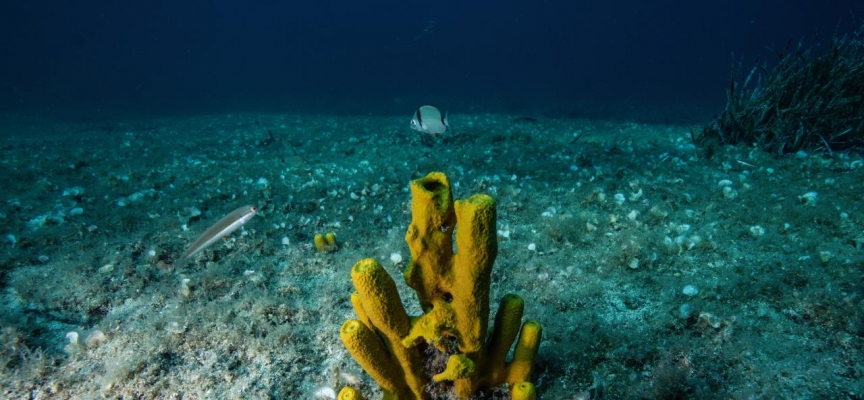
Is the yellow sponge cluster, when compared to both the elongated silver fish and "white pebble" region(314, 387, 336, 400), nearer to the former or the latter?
"white pebble" region(314, 387, 336, 400)

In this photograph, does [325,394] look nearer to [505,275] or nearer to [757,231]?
[505,275]

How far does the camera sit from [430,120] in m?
6.14

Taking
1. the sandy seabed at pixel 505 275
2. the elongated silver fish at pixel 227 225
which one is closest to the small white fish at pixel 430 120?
the sandy seabed at pixel 505 275

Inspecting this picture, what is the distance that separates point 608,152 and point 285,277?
792cm

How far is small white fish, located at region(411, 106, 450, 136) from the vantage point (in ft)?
20.0

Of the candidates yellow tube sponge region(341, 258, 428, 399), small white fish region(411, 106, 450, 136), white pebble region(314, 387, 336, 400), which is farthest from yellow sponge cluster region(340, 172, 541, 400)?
small white fish region(411, 106, 450, 136)

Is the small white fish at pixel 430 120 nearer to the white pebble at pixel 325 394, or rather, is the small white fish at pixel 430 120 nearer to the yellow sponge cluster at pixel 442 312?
the yellow sponge cluster at pixel 442 312

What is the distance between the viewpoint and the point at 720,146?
28.9 feet

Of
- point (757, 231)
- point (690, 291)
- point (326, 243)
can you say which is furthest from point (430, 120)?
point (757, 231)

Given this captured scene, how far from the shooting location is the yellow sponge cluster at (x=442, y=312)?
7.05 ft

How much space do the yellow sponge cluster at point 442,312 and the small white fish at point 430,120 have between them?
392 centimetres

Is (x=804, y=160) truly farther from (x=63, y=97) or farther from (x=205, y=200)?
(x=63, y=97)

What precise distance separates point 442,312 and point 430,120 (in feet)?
13.8

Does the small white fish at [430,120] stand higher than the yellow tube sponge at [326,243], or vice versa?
the small white fish at [430,120]
